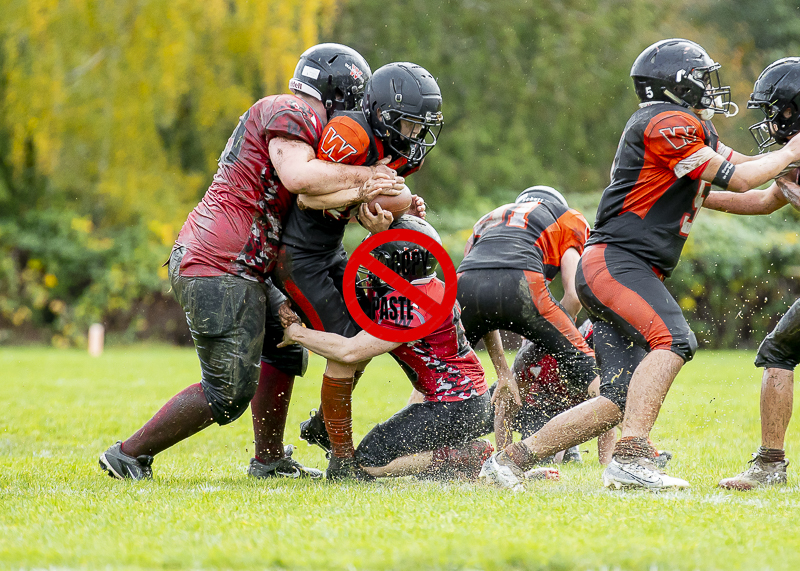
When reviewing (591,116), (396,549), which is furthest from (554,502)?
(591,116)

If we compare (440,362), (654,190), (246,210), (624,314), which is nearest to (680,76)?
(654,190)

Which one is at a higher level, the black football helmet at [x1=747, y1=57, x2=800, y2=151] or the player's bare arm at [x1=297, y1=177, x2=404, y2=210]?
the black football helmet at [x1=747, y1=57, x2=800, y2=151]

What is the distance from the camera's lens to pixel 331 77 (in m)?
4.49

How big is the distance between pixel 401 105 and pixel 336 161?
395 millimetres

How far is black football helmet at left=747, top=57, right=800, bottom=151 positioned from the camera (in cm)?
441

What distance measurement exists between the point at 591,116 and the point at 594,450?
1414 centimetres

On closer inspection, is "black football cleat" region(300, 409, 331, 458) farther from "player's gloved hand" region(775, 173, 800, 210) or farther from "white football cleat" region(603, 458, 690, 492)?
"player's gloved hand" region(775, 173, 800, 210)

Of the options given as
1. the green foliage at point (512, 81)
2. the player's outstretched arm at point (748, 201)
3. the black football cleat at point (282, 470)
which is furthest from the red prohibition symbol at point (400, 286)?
the green foliage at point (512, 81)

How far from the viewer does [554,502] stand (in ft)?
12.3

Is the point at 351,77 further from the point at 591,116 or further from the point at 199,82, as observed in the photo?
the point at 591,116

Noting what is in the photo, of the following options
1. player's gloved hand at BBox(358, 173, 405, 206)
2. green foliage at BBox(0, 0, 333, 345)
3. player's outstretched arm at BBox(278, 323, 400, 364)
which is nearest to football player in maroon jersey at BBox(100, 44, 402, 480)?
player's gloved hand at BBox(358, 173, 405, 206)

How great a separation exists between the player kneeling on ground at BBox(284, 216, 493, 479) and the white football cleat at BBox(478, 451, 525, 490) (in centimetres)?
29

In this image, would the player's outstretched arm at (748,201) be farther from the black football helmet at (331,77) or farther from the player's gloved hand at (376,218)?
the black football helmet at (331,77)

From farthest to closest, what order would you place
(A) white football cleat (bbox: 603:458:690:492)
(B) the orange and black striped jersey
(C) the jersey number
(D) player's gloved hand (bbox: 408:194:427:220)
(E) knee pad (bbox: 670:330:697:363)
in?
(C) the jersey number, (B) the orange and black striped jersey, (D) player's gloved hand (bbox: 408:194:427:220), (E) knee pad (bbox: 670:330:697:363), (A) white football cleat (bbox: 603:458:690:492)
